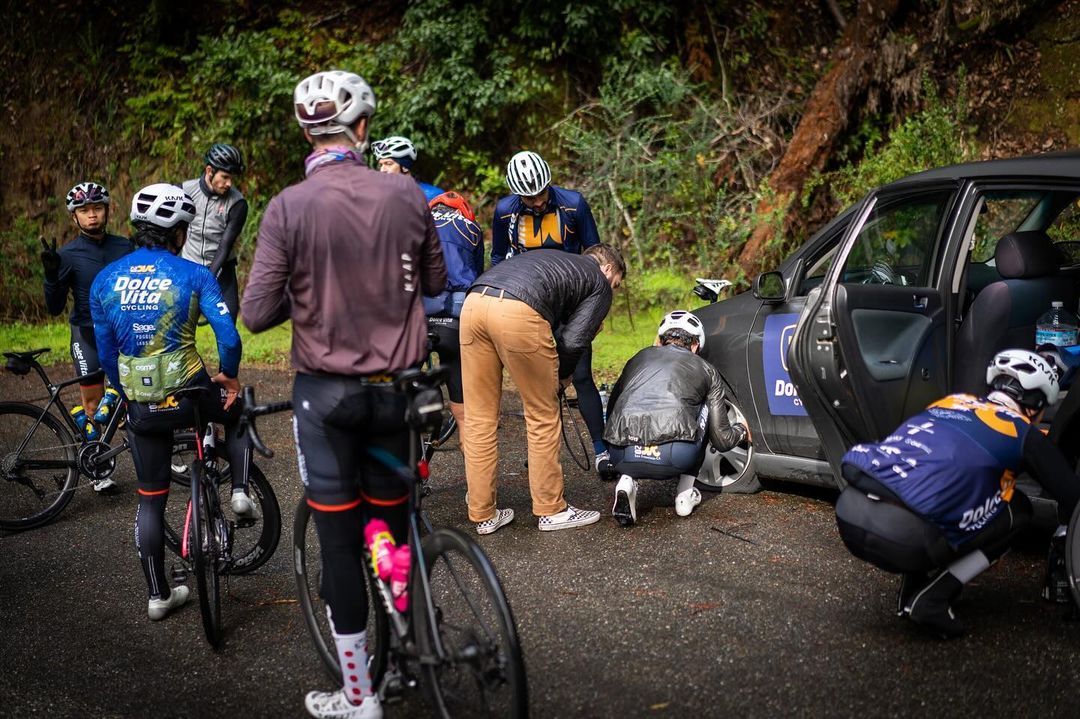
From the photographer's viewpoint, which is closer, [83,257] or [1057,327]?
[1057,327]

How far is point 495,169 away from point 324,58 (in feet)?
10.2

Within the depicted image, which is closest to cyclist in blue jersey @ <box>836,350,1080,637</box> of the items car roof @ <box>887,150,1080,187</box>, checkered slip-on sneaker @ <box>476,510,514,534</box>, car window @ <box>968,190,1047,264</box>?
car roof @ <box>887,150,1080,187</box>

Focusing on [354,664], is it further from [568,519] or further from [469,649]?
[568,519]

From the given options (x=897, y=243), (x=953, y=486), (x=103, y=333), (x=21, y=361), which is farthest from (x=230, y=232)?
(x=953, y=486)

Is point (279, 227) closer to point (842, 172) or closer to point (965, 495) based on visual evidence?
point (965, 495)

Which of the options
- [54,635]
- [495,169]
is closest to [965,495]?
[54,635]

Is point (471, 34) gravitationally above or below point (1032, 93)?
above

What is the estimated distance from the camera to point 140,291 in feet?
15.8

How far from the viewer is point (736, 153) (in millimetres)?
13141

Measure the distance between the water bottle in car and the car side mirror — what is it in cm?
131

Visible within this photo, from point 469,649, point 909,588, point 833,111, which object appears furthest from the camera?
point 833,111

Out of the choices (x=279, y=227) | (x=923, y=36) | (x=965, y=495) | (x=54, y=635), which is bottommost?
(x=54, y=635)

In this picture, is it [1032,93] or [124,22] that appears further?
[124,22]

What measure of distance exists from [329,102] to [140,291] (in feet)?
6.00
